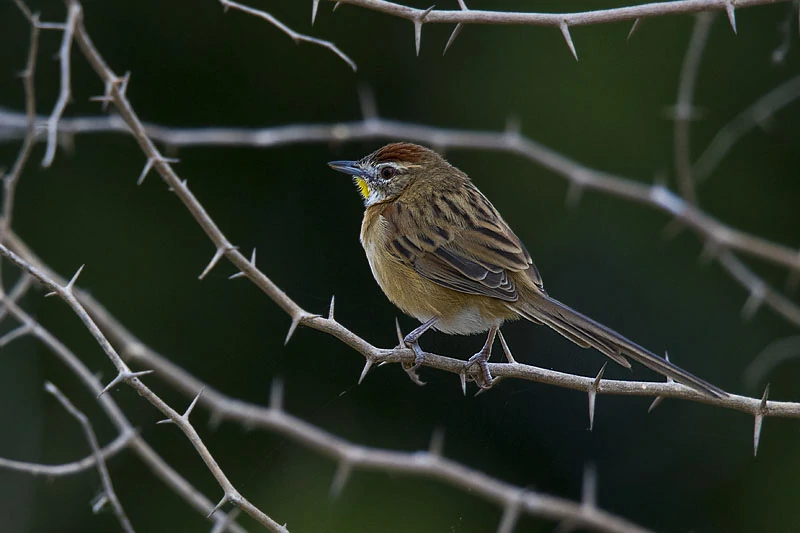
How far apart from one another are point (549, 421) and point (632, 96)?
3.61m

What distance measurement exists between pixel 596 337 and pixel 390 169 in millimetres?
1775

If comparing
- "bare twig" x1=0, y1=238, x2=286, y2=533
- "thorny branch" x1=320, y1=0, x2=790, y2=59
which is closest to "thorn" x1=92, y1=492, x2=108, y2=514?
"bare twig" x1=0, y1=238, x2=286, y2=533

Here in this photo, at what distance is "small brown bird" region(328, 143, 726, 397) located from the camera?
14.0ft

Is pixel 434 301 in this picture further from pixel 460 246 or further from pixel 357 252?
pixel 357 252

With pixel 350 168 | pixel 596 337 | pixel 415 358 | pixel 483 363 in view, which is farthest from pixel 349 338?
pixel 350 168

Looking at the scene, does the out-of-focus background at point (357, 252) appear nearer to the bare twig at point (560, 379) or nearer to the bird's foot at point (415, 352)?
the bird's foot at point (415, 352)

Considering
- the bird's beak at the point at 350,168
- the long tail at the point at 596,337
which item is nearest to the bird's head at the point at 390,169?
the bird's beak at the point at 350,168

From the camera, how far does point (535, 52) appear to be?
9789 mm

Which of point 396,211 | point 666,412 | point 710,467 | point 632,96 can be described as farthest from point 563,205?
point 396,211

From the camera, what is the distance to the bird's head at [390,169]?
5273mm

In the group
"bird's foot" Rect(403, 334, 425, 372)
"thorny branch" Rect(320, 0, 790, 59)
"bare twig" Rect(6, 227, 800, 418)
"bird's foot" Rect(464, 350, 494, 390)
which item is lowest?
"bird's foot" Rect(464, 350, 494, 390)

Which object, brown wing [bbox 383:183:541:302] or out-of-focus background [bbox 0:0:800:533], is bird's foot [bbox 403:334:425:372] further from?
out-of-focus background [bbox 0:0:800:533]

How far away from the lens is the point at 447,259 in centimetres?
462

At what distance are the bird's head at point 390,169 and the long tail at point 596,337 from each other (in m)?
1.17
